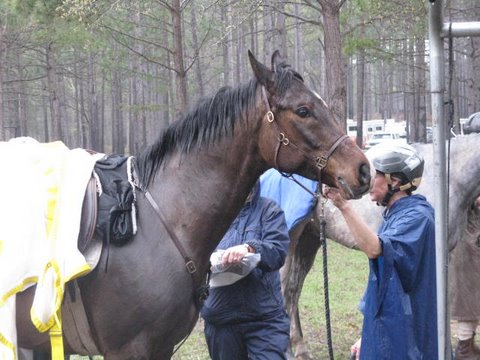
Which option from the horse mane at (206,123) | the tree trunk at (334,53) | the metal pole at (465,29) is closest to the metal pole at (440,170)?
the metal pole at (465,29)

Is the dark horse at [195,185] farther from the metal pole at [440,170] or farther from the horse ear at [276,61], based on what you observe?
the metal pole at [440,170]

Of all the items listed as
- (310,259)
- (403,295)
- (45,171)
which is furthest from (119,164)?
(310,259)

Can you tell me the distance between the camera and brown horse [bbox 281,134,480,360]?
18.2 ft

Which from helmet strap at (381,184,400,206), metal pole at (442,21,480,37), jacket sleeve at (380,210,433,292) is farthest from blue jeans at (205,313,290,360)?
metal pole at (442,21,480,37)

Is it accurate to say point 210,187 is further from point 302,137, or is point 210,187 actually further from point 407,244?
point 407,244

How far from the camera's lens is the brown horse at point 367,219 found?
554cm

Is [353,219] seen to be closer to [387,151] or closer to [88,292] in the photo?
[387,151]

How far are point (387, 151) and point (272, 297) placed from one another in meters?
1.02

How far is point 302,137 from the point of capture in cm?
306

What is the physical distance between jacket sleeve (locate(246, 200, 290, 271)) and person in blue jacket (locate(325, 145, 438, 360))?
51 centimetres

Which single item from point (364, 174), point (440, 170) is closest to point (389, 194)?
point (364, 174)

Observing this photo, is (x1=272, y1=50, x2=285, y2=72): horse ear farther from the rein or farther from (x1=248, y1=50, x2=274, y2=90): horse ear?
the rein

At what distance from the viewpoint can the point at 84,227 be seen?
9.64 feet

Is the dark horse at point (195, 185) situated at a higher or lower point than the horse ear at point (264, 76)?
lower
